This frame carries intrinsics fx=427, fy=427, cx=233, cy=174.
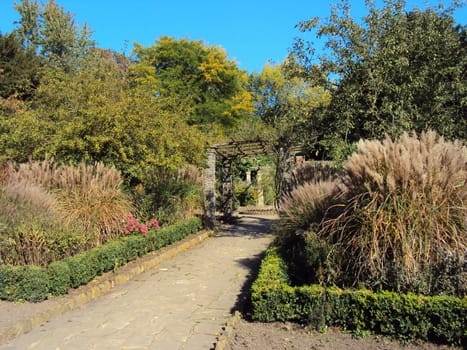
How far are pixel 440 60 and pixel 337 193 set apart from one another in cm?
420

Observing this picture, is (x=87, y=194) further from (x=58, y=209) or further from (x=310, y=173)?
(x=310, y=173)

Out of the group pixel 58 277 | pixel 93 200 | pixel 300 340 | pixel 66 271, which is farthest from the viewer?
pixel 93 200

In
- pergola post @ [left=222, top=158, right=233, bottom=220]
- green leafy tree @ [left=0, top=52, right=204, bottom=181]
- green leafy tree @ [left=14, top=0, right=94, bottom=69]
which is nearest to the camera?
green leafy tree @ [left=0, top=52, right=204, bottom=181]

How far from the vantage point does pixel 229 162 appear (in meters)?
16.8

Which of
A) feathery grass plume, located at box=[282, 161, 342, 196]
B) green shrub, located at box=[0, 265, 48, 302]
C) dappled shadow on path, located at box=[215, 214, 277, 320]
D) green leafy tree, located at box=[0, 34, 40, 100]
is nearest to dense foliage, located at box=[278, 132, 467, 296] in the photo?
A: dappled shadow on path, located at box=[215, 214, 277, 320]

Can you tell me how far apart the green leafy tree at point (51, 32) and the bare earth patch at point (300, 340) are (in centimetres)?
2272

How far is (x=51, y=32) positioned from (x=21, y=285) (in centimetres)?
2287

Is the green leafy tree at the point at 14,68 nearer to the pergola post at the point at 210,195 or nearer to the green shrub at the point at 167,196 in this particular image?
the green shrub at the point at 167,196

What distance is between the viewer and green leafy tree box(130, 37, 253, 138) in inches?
968

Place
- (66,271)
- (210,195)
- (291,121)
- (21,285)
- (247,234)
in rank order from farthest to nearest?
(210,195) < (247,234) < (291,121) < (66,271) < (21,285)

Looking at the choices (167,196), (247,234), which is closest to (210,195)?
(247,234)

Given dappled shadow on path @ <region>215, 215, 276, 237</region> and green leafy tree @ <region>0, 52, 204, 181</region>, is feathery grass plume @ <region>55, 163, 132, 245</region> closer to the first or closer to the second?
green leafy tree @ <region>0, 52, 204, 181</region>

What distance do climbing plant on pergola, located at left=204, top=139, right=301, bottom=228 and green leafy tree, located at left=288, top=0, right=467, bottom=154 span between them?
3.46 meters

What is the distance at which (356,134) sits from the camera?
896 cm
